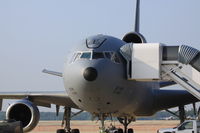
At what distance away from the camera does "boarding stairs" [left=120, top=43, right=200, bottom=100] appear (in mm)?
17594

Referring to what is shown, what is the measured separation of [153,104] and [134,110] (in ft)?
6.32

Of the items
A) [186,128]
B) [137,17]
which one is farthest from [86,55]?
[137,17]

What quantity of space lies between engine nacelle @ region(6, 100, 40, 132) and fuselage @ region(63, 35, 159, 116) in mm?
4065

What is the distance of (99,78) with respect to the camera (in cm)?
1680

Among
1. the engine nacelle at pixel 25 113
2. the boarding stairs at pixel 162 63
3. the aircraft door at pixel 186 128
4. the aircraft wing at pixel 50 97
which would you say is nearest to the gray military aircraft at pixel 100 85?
the engine nacelle at pixel 25 113

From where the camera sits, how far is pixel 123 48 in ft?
60.5

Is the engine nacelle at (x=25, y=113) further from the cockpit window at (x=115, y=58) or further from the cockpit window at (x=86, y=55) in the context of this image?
the cockpit window at (x=115, y=58)

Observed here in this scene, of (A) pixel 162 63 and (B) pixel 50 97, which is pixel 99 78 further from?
(B) pixel 50 97

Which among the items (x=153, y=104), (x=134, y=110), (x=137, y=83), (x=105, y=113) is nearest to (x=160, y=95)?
(x=153, y=104)

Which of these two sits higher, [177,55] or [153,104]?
Answer: [177,55]

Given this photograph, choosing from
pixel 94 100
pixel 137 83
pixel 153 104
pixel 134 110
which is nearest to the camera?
pixel 94 100

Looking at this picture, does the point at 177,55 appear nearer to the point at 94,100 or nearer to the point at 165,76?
the point at 165,76

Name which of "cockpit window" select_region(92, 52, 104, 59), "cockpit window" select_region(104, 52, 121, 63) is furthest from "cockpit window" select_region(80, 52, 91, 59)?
"cockpit window" select_region(104, 52, 121, 63)

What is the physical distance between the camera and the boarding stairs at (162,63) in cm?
1759
